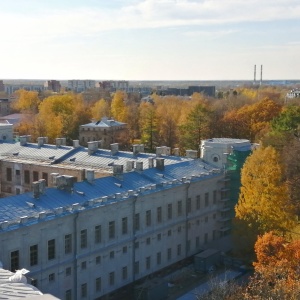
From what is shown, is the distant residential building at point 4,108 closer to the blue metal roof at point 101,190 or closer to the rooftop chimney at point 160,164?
the blue metal roof at point 101,190

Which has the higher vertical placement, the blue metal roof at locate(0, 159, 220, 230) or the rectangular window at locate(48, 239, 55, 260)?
the blue metal roof at locate(0, 159, 220, 230)

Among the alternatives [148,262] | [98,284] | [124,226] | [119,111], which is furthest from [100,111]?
[98,284]

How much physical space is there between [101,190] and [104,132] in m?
46.9

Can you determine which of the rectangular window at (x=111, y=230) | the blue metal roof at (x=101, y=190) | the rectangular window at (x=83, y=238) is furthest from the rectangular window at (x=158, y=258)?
the rectangular window at (x=83, y=238)

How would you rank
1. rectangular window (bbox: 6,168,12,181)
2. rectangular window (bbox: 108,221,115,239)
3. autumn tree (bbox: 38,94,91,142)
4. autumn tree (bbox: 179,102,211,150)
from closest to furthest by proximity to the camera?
rectangular window (bbox: 108,221,115,239), rectangular window (bbox: 6,168,12,181), autumn tree (bbox: 179,102,211,150), autumn tree (bbox: 38,94,91,142)

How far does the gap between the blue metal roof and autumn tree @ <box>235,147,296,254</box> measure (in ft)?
13.6

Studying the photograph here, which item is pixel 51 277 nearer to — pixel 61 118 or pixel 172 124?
pixel 172 124

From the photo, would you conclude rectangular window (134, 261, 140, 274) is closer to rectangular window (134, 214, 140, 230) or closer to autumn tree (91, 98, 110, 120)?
rectangular window (134, 214, 140, 230)

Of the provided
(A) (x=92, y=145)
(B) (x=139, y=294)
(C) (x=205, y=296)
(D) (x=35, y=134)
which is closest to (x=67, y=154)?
(A) (x=92, y=145)

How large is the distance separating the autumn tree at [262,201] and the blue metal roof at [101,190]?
13.6ft

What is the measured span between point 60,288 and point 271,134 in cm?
3698

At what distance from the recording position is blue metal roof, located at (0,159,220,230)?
114 feet

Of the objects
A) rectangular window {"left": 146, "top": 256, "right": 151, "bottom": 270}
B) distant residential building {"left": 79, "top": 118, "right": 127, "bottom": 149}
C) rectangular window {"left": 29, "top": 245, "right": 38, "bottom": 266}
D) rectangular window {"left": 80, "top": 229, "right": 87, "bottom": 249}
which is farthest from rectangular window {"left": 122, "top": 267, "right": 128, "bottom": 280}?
distant residential building {"left": 79, "top": 118, "right": 127, "bottom": 149}

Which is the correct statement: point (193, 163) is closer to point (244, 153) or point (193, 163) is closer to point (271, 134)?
point (244, 153)
